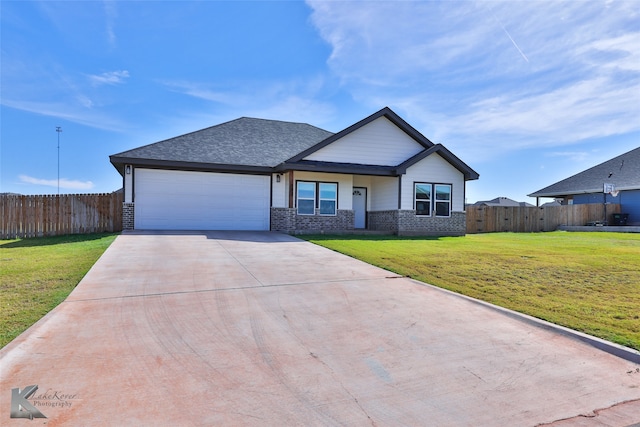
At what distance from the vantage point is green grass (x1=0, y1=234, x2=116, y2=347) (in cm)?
459

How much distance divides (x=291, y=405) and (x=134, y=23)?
1180cm

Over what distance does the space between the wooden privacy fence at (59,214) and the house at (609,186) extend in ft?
101

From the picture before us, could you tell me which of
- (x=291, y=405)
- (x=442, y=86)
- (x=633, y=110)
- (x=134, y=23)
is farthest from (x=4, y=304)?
(x=633, y=110)

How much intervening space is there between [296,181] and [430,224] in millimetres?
7136

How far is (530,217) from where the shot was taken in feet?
78.7

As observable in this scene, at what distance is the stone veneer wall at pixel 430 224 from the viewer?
1744 cm

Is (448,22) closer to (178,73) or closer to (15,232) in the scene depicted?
(178,73)

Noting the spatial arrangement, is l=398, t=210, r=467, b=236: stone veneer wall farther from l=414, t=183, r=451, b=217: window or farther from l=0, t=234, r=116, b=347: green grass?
l=0, t=234, r=116, b=347: green grass

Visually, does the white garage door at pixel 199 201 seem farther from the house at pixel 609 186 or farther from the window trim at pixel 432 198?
the house at pixel 609 186

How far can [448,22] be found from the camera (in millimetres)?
11148

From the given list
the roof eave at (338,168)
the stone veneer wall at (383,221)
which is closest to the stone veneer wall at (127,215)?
the roof eave at (338,168)

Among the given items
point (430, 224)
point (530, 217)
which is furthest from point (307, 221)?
point (530, 217)

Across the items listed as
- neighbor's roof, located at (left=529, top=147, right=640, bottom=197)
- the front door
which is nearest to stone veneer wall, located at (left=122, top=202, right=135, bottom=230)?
the front door

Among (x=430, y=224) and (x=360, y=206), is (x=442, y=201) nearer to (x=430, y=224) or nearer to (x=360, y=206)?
(x=430, y=224)
